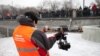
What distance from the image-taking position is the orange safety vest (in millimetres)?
4926

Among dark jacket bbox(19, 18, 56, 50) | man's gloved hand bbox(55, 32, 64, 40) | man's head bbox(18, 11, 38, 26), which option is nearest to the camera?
dark jacket bbox(19, 18, 56, 50)

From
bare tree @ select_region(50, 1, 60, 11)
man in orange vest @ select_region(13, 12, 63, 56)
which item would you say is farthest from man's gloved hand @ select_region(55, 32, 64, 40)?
bare tree @ select_region(50, 1, 60, 11)

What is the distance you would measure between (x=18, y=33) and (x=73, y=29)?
26.8m

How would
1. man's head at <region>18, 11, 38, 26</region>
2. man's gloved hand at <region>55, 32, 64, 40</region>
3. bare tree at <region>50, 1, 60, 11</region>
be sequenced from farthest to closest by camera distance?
bare tree at <region>50, 1, 60, 11</region>, man's gloved hand at <region>55, 32, 64, 40</region>, man's head at <region>18, 11, 38, 26</region>

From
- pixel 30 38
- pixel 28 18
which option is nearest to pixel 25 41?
pixel 30 38

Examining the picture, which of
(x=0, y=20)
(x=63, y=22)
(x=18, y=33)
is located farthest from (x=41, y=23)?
(x=18, y=33)

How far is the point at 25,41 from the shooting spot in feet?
16.2

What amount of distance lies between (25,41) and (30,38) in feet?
0.34

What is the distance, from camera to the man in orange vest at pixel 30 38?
4.90 metres

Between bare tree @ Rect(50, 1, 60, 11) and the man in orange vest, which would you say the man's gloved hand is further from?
bare tree @ Rect(50, 1, 60, 11)

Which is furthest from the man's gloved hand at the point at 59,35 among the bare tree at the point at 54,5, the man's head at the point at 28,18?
the bare tree at the point at 54,5

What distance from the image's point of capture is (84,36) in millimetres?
21828

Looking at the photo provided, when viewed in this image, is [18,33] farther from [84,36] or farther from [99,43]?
[84,36]

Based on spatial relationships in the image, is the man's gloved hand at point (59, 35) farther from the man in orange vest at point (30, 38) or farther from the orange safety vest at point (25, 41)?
the orange safety vest at point (25, 41)
